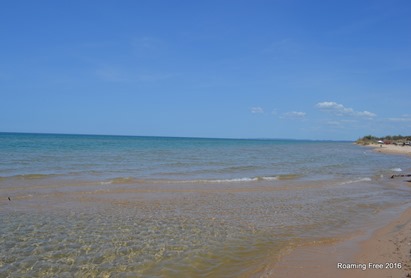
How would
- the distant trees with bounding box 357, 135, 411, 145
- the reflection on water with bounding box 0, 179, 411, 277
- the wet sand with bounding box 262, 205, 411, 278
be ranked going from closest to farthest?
the wet sand with bounding box 262, 205, 411, 278 → the reflection on water with bounding box 0, 179, 411, 277 → the distant trees with bounding box 357, 135, 411, 145

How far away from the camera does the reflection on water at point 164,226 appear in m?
6.87

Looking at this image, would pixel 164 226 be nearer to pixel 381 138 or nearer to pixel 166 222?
pixel 166 222

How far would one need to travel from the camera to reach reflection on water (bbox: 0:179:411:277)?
687cm

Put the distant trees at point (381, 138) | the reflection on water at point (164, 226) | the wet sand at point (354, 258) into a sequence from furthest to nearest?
1. the distant trees at point (381, 138)
2. the reflection on water at point (164, 226)
3. the wet sand at point (354, 258)

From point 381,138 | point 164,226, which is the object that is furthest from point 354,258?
point 381,138

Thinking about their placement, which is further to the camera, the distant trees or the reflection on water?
the distant trees

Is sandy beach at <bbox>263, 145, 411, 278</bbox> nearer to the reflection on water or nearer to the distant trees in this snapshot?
the reflection on water

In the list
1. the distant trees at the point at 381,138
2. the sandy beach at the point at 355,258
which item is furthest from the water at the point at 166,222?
the distant trees at the point at 381,138

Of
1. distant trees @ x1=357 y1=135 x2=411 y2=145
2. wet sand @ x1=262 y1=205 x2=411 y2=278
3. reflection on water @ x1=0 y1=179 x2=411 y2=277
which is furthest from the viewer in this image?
distant trees @ x1=357 y1=135 x2=411 y2=145

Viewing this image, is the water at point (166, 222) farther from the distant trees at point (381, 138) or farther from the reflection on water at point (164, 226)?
the distant trees at point (381, 138)

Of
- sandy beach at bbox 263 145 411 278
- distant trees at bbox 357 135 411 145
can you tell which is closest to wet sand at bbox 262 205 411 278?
sandy beach at bbox 263 145 411 278

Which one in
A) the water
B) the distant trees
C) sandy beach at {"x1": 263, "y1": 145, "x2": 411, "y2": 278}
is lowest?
the water

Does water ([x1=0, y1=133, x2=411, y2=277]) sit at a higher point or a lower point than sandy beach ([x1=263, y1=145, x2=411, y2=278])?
lower

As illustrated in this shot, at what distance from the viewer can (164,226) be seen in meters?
9.88
